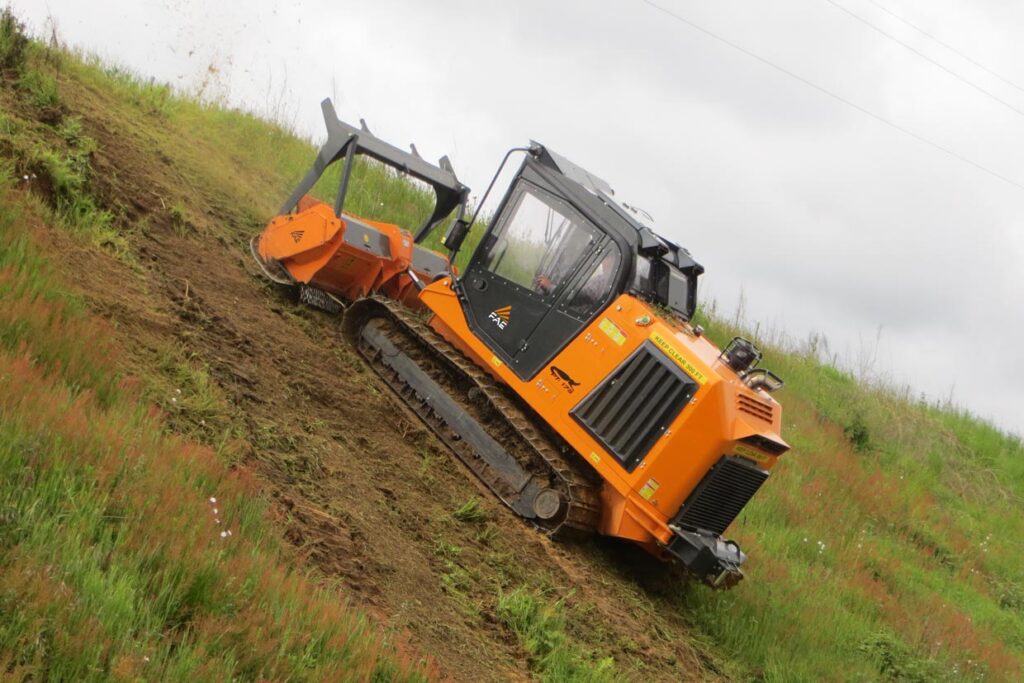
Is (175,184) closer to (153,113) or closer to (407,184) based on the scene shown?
(153,113)

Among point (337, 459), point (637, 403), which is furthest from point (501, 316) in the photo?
point (337, 459)

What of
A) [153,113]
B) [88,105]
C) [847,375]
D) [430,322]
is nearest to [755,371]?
[430,322]

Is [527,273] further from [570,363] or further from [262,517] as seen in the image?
[262,517]

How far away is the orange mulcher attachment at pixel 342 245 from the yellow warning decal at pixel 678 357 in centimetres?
276

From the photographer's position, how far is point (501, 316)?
998 centimetres

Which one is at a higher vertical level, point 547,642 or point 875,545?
point 875,545

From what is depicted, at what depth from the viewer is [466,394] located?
984 centimetres

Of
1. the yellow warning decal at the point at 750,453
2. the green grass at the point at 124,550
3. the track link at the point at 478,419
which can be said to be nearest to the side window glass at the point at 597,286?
the track link at the point at 478,419

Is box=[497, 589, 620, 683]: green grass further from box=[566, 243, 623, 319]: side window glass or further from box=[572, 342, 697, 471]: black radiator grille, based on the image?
box=[566, 243, 623, 319]: side window glass

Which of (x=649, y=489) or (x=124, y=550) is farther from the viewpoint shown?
(x=649, y=489)

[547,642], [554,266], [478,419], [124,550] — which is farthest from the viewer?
[554,266]

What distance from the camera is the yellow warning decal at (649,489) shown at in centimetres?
874

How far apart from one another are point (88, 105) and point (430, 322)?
4.81 meters

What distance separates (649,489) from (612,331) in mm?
1332
